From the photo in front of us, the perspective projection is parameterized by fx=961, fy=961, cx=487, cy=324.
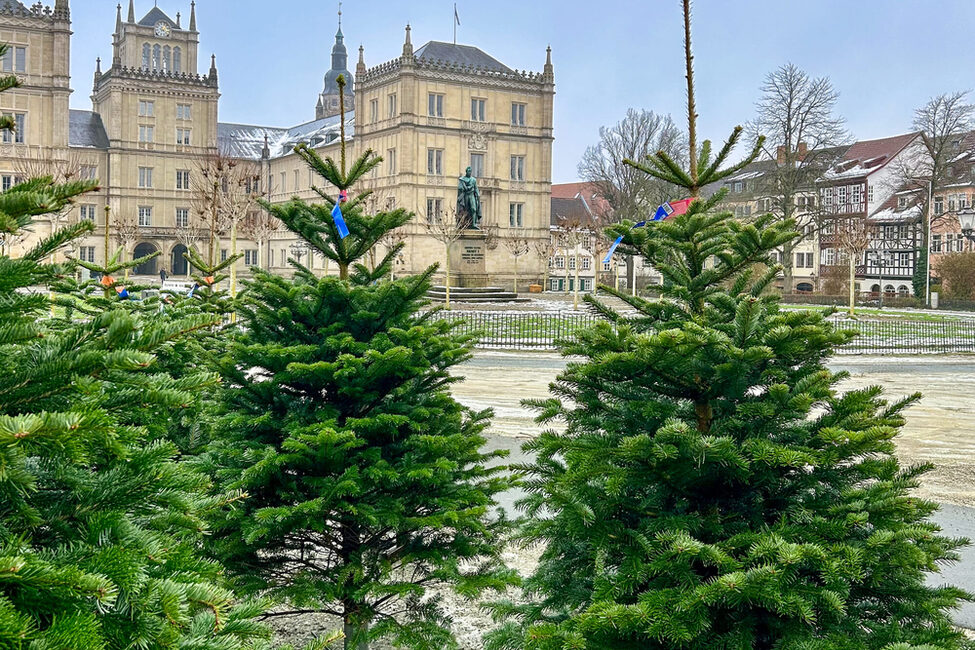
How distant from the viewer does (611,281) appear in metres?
79.2

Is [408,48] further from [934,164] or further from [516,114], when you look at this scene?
[934,164]

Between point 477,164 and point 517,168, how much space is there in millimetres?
3538

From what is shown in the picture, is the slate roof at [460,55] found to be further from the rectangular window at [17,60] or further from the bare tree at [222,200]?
the rectangular window at [17,60]

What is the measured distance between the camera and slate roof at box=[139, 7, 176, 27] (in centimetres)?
10494

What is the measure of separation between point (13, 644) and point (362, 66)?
80628 mm

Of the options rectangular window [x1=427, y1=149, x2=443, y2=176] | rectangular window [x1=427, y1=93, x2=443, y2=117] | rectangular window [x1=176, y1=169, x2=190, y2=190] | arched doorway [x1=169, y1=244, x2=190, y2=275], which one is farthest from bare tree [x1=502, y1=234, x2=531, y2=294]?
rectangular window [x1=176, y1=169, x2=190, y2=190]

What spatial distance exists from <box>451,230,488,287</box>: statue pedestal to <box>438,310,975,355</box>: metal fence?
1420 cm

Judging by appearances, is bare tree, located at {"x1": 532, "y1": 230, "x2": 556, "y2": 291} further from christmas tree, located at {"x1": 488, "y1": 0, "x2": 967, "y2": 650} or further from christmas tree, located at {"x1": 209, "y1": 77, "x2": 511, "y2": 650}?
christmas tree, located at {"x1": 488, "y1": 0, "x2": 967, "y2": 650}

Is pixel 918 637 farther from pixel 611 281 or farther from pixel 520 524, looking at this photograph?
pixel 611 281

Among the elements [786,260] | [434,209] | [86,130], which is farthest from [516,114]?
[86,130]

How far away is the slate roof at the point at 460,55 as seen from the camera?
3093 inches

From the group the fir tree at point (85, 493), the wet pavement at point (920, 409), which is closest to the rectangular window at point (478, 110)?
the wet pavement at point (920, 409)

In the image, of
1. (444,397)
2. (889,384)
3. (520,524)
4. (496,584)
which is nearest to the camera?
(520,524)

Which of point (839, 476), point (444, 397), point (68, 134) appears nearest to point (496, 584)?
point (444, 397)
